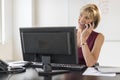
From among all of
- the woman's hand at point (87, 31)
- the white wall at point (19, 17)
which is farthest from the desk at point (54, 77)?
the white wall at point (19, 17)

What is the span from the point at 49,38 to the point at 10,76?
1.39ft

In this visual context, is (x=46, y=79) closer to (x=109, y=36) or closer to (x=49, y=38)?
(x=49, y=38)

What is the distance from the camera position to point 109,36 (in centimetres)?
346

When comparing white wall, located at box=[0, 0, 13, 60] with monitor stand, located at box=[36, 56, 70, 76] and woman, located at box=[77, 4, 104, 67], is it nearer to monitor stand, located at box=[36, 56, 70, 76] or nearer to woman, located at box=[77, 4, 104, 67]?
woman, located at box=[77, 4, 104, 67]

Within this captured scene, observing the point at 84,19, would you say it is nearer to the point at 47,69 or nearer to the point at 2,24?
the point at 47,69

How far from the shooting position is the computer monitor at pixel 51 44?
177 centimetres

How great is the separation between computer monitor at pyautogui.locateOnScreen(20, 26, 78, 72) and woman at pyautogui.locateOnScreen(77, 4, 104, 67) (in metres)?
0.36

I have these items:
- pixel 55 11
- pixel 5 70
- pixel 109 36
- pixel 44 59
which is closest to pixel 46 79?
pixel 44 59

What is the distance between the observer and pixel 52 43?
1.81m

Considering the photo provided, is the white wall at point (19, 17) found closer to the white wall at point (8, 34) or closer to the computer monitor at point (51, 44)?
the white wall at point (8, 34)

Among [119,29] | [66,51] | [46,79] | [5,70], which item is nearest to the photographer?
[46,79]

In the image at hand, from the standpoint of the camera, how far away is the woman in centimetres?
215

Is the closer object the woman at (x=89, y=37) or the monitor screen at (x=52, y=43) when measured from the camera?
the monitor screen at (x=52, y=43)

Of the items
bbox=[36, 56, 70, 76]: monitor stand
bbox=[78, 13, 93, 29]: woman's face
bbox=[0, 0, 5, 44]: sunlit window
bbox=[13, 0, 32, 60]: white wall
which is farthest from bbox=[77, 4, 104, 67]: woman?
bbox=[0, 0, 5, 44]: sunlit window
